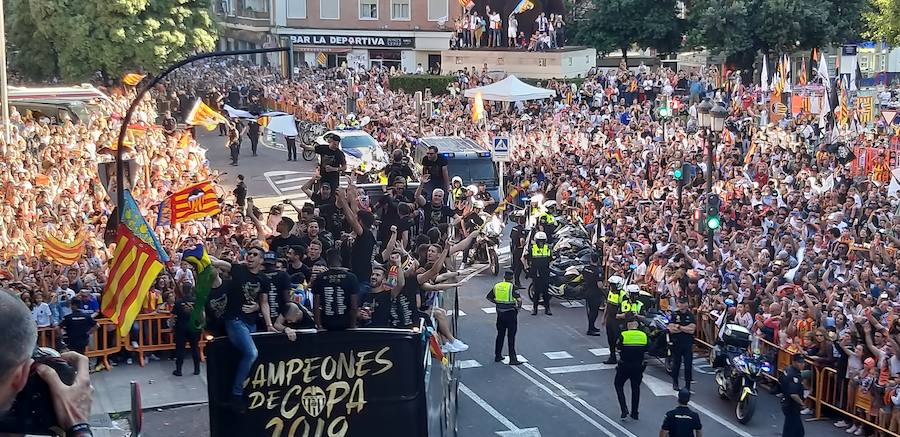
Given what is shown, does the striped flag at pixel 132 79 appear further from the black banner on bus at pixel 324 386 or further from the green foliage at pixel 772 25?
the black banner on bus at pixel 324 386

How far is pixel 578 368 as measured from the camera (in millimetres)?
18625

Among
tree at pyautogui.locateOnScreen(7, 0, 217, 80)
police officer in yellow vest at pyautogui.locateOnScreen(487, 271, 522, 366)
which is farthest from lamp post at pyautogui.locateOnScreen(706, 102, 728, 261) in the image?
tree at pyautogui.locateOnScreen(7, 0, 217, 80)

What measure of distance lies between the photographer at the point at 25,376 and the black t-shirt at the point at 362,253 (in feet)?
34.8

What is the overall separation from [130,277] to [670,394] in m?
7.75

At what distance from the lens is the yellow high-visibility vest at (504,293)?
18.1 metres

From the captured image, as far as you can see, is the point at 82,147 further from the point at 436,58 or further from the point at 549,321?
the point at 436,58

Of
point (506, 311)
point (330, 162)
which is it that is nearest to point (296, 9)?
point (506, 311)

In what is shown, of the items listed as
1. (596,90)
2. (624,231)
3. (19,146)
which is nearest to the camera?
(624,231)

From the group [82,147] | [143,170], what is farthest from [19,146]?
[143,170]

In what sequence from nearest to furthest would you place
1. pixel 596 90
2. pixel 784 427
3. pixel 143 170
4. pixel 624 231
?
1. pixel 784 427
2. pixel 624 231
3. pixel 143 170
4. pixel 596 90

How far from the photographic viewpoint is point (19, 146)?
26375 millimetres

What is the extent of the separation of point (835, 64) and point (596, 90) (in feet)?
84.8

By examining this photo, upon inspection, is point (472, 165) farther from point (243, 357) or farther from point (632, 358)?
point (243, 357)

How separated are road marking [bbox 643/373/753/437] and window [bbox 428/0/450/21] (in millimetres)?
52967
